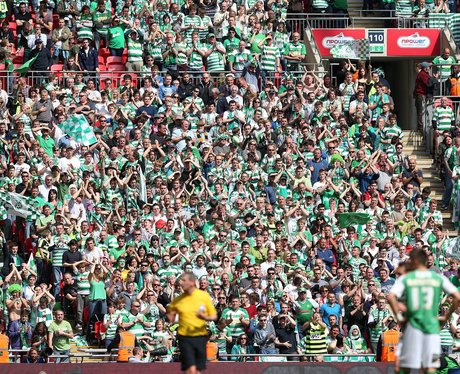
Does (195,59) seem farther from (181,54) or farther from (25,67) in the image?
(25,67)

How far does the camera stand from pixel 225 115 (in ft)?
114

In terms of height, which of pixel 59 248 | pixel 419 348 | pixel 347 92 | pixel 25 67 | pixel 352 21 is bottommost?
pixel 59 248

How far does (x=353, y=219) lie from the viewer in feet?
107

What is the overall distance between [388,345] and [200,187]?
657 centimetres

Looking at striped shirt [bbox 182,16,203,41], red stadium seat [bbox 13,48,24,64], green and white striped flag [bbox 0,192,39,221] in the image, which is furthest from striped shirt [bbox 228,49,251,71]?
green and white striped flag [bbox 0,192,39,221]

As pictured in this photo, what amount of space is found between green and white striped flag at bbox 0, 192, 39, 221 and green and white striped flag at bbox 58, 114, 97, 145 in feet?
8.41

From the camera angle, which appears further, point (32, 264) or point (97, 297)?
point (32, 264)

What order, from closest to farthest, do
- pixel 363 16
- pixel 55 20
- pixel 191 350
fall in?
1. pixel 191 350
2. pixel 55 20
3. pixel 363 16

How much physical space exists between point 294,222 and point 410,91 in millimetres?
11956

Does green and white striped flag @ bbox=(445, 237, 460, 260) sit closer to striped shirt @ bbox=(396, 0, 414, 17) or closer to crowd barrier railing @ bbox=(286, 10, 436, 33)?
crowd barrier railing @ bbox=(286, 10, 436, 33)

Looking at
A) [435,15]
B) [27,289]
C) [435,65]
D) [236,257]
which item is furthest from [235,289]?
[435,15]

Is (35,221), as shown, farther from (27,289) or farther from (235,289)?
(235,289)

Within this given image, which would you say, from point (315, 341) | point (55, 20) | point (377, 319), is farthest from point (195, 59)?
point (315, 341)

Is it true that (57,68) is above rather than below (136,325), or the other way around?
above
